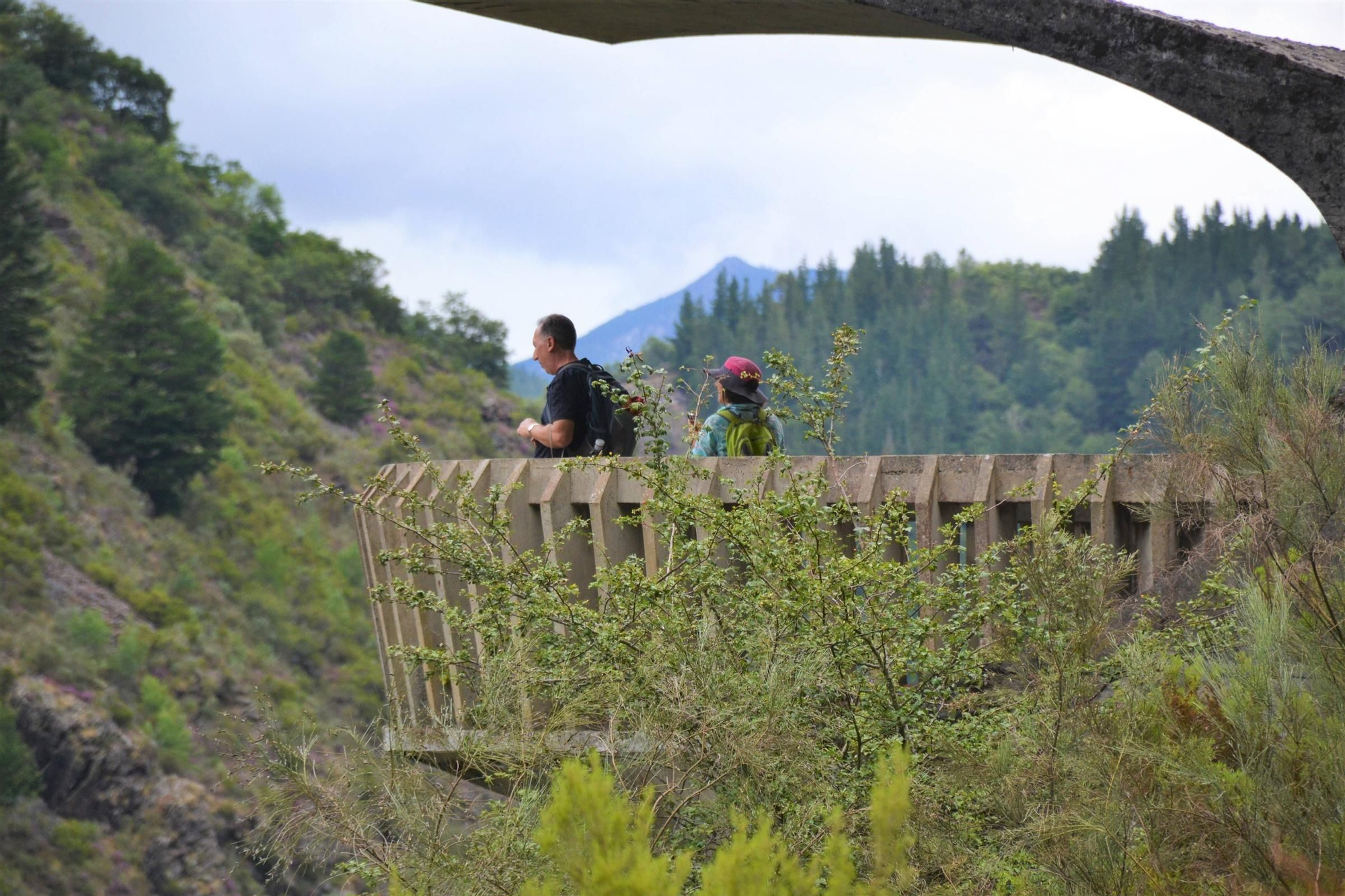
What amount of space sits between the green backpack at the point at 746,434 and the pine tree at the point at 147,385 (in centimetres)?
4091

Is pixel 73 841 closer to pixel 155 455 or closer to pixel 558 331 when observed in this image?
pixel 155 455

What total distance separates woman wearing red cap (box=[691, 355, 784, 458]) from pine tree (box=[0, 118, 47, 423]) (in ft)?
126

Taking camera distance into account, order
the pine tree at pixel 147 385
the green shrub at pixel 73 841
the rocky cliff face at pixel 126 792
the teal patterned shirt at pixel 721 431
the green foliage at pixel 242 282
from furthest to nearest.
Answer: the green foliage at pixel 242 282 → the pine tree at pixel 147 385 → the rocky cliff face at pixel 126 792 → the green shrub at pixel 73 841 → the teal patterned shirt at pixel 721 431

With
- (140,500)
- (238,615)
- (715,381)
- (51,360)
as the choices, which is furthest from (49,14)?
(715,381)

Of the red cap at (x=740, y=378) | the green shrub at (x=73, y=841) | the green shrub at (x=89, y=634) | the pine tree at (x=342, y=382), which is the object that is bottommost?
the green shrub at (x=73, y=841)

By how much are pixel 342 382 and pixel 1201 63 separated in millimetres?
55194

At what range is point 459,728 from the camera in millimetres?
3434

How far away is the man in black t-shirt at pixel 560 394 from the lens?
5527 mm

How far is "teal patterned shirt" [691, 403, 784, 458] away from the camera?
5.52 m

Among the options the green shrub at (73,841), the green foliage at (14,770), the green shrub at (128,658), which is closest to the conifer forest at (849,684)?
the green foliage at (14,770)

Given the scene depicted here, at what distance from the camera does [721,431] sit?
5699mm

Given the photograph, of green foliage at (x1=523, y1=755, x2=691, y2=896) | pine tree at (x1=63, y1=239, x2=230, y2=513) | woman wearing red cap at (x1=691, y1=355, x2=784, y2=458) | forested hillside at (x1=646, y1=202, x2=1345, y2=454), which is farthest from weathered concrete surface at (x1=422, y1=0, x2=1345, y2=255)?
forested hillside at (x1=646, y1=202, x2=1345, y2=454)

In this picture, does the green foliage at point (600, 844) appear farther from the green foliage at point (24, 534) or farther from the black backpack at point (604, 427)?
the green foliage at point (24, 534)

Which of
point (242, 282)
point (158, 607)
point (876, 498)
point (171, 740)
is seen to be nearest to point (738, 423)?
point (876, 498)
